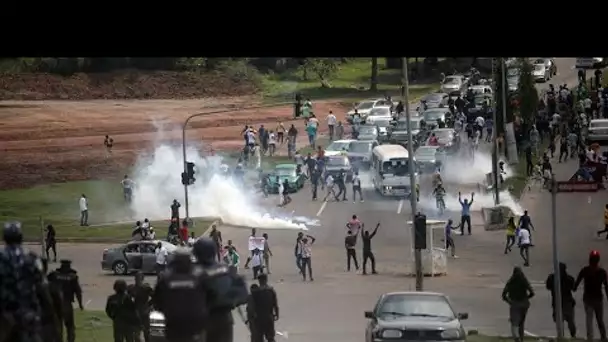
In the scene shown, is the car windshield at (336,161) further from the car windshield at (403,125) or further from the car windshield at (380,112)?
the car windshield at (380,112)

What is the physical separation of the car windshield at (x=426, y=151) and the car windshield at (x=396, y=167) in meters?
2.40

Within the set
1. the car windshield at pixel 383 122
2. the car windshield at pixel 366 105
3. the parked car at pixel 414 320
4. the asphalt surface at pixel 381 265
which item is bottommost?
the asphalt surface at pixel 381 265

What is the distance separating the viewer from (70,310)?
22.5 m

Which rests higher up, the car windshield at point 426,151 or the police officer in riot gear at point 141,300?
the car windshield at point 426,151

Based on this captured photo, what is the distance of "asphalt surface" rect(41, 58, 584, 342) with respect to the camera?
3120cm

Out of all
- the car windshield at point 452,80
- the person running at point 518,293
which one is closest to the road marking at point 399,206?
the car windshield at point 452,80

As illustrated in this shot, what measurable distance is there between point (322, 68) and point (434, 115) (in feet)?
23.4

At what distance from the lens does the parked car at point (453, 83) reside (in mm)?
65312

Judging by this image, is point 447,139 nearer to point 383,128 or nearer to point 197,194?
point 383,128

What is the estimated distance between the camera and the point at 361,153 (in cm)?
5369

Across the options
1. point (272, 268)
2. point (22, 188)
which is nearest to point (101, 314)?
point (272, 268)
